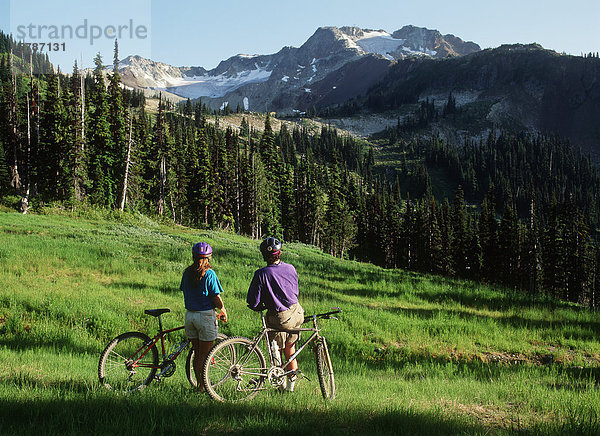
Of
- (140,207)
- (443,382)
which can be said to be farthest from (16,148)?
(443,382)

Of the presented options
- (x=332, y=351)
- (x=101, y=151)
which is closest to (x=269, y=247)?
(x=332, y=351)

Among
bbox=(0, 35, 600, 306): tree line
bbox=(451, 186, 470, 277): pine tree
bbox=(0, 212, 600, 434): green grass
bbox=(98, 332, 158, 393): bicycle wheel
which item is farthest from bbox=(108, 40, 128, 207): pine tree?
bbox=(451, 186, 470, 277): pine tree

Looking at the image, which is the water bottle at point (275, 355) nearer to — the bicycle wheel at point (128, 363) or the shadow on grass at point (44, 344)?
the bicycle wheel at point (128, 363)

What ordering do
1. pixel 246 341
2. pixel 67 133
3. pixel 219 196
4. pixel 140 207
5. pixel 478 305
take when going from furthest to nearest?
pixel 219 196 → pixel 140 207 → pixel 67 133 → pixel 478 305 → pixel 246 341

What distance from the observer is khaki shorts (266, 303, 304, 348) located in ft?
19.2

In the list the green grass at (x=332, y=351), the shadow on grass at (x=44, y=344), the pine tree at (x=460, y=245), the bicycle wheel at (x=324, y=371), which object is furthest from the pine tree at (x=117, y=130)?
the pine tree at (x=460, y=245)

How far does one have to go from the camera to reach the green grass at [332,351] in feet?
14.4

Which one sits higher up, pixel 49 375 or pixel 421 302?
pixel 49 375

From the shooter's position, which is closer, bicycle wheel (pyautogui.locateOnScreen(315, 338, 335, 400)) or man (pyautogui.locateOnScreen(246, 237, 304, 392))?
bicycle wheel (pyautogui.locateOnScreen(315, 338, 335, 400))

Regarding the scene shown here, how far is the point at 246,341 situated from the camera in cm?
560

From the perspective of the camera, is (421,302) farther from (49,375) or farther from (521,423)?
(49,375)

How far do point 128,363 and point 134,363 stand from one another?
0.28 ft

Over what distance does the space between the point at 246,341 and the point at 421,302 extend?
11.8 meters

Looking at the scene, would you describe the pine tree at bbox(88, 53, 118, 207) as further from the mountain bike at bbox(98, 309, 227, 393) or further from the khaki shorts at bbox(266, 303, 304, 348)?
the khaki shorts at bbox(266, 303, 304, 348)
